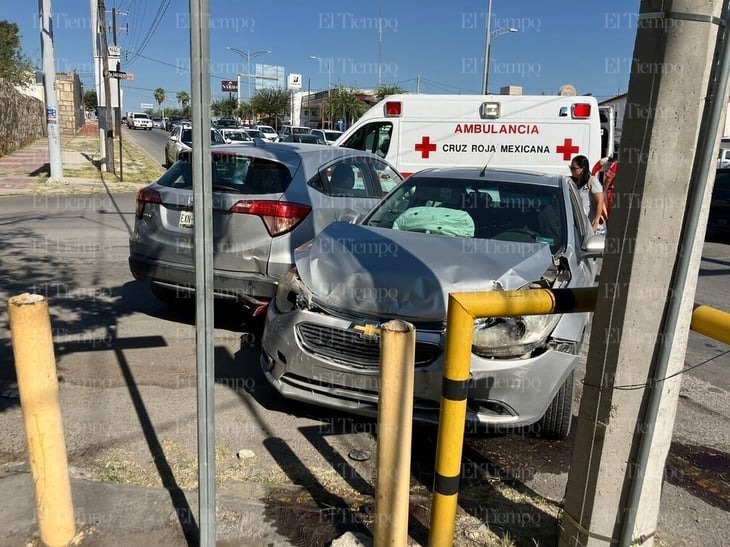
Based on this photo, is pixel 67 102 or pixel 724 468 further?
pixel 67 102

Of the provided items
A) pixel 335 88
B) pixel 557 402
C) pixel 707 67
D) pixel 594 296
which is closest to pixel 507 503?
pixel 557 402

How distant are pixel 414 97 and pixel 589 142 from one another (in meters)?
3.24

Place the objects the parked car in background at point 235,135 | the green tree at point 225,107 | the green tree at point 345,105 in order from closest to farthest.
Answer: the parked car in background at point 235,135 → the green tree at point 345,105 → the green tree at point 225,107

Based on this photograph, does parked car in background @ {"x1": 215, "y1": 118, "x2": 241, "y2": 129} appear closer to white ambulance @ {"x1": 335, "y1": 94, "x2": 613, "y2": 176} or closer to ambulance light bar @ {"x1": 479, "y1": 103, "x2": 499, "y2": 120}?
white ambulance @ {"x1": 335, "y1": 94, "x2": 613, "y2": 176}

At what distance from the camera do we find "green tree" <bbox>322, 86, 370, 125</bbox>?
5419cm

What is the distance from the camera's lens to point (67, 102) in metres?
54.2

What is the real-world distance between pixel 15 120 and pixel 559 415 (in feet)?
102

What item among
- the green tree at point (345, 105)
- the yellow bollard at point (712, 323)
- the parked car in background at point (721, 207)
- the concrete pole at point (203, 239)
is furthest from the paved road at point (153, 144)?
the yellow bollard at point (712, 323)

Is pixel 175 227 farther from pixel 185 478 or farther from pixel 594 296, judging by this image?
pixel 594 296

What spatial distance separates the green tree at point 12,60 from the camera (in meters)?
44.9

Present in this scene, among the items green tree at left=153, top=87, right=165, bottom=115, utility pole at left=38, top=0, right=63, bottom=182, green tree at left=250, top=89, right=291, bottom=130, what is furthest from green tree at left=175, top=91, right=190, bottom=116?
utility pole at left=38, top=0, right=63, bottom=182

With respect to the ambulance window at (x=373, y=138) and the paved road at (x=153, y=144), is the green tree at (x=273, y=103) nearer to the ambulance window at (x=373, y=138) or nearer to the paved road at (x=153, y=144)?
the paved road at (x=153, y=144)

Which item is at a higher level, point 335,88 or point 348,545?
point 335,88

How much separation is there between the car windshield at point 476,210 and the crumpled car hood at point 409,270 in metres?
0.45
